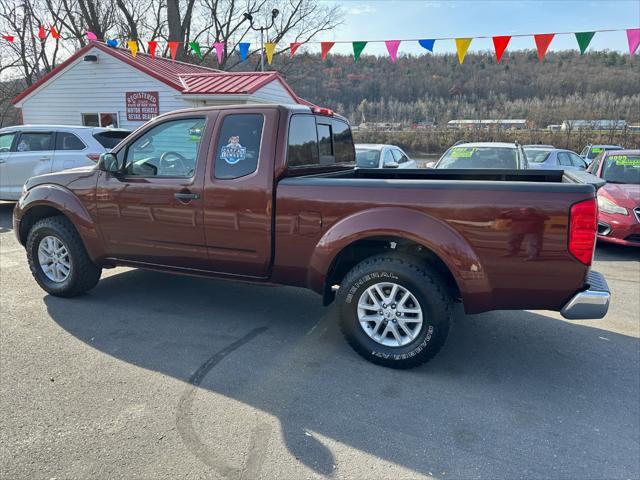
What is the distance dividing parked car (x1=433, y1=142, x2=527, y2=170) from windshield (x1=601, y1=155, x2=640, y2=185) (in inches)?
53.3

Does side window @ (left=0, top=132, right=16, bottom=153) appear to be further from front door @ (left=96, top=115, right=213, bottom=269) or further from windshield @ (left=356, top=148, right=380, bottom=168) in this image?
windshield @ (left=356, top=148, right=380, bottom=168)

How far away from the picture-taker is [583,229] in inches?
111

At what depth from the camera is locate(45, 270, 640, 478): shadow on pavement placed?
2498 mm

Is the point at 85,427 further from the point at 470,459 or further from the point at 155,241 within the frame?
the point at 470,459

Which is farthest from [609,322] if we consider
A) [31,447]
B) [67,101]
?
[67,101]

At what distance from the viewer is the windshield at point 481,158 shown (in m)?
8.32

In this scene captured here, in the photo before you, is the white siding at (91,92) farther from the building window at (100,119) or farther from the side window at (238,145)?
the side window at (238,145)

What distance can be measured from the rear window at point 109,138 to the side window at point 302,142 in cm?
608

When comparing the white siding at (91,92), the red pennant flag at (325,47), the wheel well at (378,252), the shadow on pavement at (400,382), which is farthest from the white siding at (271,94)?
the wheel well at (378,252)

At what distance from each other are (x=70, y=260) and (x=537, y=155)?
12.5 meters

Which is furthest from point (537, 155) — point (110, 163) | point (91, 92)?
point (91, 92)

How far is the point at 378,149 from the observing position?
1000cm

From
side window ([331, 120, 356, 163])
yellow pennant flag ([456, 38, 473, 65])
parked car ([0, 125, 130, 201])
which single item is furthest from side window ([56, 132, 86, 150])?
yellow pennant flag ([456, 38, 473, 65])

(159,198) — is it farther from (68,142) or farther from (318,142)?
(68,142)
